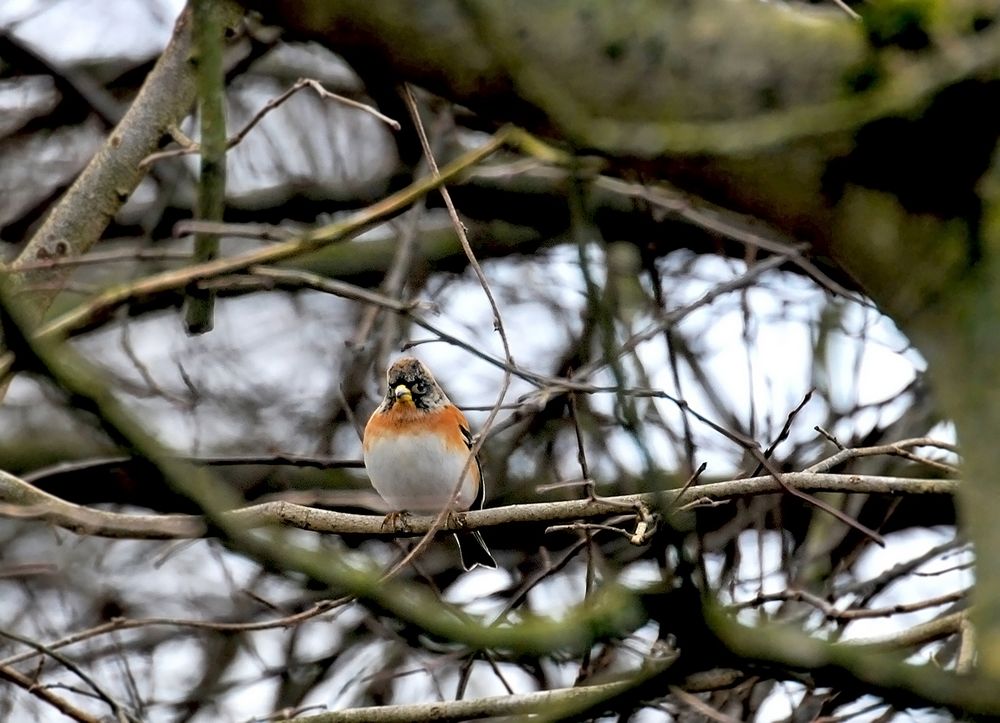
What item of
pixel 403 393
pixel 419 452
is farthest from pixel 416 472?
pixel 403 393

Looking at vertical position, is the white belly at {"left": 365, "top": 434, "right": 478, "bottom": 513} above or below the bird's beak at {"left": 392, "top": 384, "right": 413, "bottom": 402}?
below

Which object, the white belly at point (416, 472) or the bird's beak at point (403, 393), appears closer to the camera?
the white belly at point (416, 472)

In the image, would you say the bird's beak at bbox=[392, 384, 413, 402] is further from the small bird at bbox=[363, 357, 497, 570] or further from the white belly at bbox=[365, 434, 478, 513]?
the white belly at bbox=[365, 434, 478, 513]

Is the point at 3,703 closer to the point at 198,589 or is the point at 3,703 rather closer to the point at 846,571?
the point at 198,589

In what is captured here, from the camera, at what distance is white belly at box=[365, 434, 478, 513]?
666cm

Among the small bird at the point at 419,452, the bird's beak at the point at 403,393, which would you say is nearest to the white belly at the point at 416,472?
the small bird at the point at 419,452

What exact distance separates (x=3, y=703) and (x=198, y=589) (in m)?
1.90

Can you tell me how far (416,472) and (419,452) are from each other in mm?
118

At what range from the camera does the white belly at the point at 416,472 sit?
6.66m

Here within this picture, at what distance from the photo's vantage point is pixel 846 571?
6.62m

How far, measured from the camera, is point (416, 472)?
265 inches

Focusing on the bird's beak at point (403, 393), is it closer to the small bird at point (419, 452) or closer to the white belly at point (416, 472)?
the small bird at point (419, 452)

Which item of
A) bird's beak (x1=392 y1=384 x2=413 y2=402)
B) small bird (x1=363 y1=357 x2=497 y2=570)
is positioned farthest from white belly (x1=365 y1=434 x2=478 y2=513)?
bird's beak (x1=392 y1=384 x2=413 y2=402)

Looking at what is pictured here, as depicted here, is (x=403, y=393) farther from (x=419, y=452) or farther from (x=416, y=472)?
(x=416, y=472)
